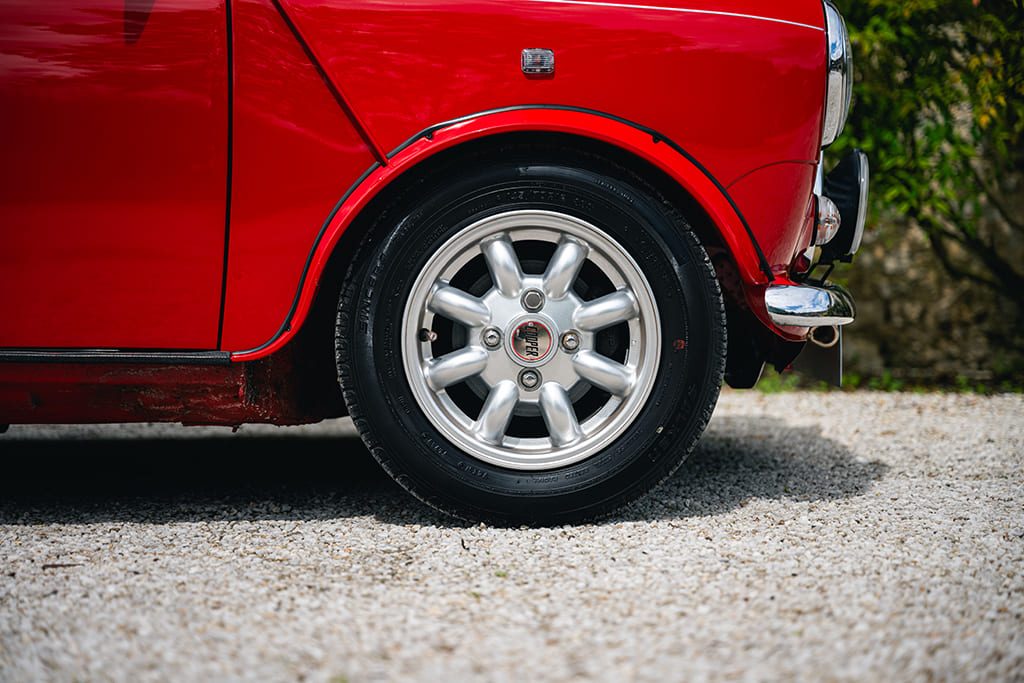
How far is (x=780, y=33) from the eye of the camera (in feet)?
7.45

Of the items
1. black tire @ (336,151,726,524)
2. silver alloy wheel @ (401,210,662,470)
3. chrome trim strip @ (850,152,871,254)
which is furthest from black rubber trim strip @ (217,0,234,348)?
chrome trim strip @ (850,152,871,254)

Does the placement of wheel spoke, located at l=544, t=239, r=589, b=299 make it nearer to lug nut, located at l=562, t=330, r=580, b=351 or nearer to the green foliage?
lug nut, located at l=562, t=330, r=580, b=351

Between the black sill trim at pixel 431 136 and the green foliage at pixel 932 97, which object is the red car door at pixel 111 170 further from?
the green foliage at pixel 932 97

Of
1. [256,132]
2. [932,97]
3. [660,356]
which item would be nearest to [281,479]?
[256,132]

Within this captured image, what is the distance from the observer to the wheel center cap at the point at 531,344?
2311mm

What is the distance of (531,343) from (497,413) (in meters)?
0.20

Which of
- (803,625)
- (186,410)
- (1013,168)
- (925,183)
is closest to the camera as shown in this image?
(803,625)

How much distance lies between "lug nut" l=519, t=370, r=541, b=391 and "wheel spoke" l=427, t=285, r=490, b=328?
0.55 ft

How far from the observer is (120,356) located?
2236mm

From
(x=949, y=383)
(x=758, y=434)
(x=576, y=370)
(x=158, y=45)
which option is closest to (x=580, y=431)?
(x=576, y=370)

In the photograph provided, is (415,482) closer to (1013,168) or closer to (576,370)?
(576,370)

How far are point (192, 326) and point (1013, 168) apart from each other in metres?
4.78

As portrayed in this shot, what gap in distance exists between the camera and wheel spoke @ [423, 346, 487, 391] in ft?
7.55

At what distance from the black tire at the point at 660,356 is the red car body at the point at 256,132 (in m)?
0.10
